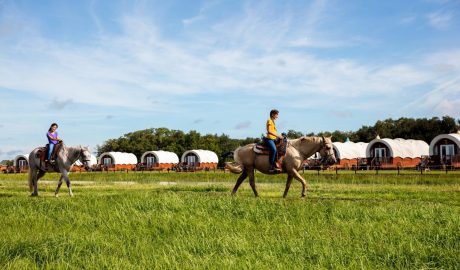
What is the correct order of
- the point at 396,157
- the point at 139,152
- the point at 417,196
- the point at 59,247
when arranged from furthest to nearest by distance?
1. the point at 139,152
2. the point at 396,157
3. the point at 417,196
4. the point at 59,247

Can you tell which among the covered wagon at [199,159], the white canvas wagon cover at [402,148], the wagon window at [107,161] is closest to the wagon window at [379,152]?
the white canvas wagon cover at [402,148]

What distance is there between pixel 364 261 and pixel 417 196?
37.7 ft

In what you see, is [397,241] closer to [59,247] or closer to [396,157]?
[59,247]

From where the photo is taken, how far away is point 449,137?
48.9 meters

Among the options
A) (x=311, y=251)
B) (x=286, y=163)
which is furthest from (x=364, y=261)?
(x=286, y=163)

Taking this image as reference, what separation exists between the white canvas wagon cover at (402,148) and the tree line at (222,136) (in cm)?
2089

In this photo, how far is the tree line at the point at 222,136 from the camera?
80019mm

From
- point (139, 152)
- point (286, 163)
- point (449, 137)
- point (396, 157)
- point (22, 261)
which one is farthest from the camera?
point (139, 152)

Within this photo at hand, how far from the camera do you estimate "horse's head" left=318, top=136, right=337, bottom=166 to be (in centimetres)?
1582

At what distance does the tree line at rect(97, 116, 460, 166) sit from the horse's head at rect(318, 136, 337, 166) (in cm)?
6838

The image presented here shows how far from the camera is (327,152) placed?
625 inches

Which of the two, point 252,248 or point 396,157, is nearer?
point 252,248

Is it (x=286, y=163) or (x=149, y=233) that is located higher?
(x=286, y=163)

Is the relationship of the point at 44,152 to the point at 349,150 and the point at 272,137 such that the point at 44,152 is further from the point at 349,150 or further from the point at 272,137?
the point at 349,150
